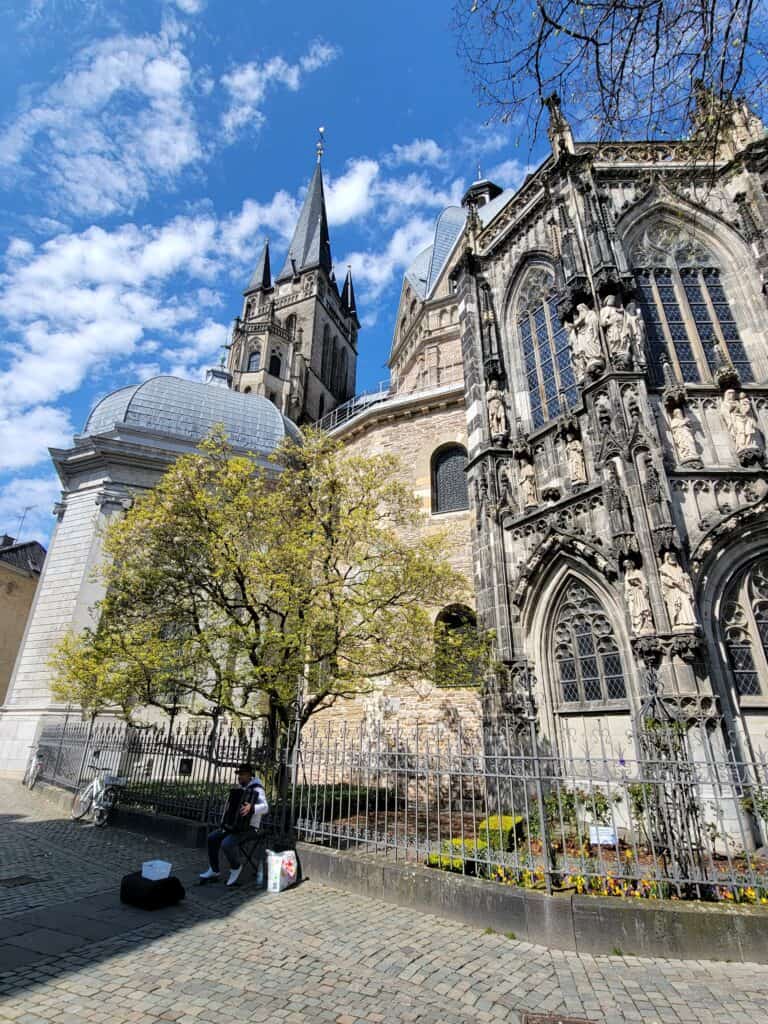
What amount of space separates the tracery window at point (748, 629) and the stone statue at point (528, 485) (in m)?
3.96

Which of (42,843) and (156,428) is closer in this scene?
(42,843)

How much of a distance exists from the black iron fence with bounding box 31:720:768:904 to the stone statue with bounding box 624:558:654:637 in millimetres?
1578

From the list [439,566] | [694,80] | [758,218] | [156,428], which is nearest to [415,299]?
[156,428]

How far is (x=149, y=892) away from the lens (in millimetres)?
5727

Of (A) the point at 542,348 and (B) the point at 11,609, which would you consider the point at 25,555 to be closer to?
(B) the point at 11,609

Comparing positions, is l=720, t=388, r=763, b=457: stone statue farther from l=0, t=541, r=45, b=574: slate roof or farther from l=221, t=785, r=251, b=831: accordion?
l=0, t=541, r=45, b=574: slate roof

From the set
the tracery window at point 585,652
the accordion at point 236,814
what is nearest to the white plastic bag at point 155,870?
the accordion at point 236,814

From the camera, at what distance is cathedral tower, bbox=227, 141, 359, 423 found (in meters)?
44.9

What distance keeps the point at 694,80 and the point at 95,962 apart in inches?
338

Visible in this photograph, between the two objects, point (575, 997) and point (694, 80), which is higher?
point (694, 80)

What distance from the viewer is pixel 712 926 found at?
15.5 ft

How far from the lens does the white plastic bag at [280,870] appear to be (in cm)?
668

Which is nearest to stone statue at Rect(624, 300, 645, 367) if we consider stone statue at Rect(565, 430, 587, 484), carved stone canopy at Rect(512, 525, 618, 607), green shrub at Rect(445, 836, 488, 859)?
stone statue at Rect(565, 430, 587, 484)

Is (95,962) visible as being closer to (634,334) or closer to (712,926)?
(712,926)
